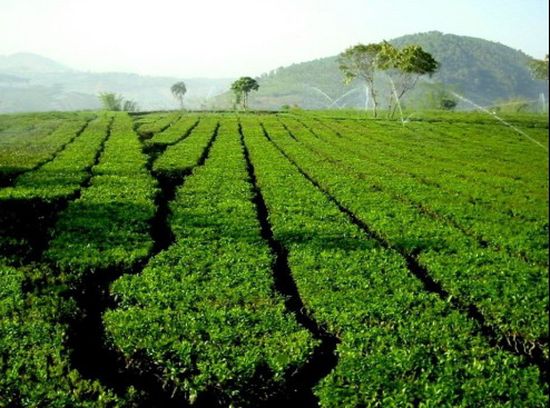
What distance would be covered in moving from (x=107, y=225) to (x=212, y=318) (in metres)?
9.29

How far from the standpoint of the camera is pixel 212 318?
1180cm

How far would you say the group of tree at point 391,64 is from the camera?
63312 mm

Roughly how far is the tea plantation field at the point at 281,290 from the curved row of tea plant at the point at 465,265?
0.20ft

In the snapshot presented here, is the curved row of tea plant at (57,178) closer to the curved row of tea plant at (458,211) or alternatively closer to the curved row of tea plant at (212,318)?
the curved row of tea plant at (212,318)

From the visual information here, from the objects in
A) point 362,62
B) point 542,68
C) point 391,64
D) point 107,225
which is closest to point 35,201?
point 107,225

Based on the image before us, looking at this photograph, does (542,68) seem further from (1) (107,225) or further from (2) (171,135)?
(1) (107,225)

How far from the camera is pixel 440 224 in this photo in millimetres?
19500

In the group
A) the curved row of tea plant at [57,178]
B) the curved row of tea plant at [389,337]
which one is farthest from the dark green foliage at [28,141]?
the curved row of tea plant at [389,337]

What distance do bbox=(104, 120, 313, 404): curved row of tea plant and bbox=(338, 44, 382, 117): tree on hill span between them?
64.4 m

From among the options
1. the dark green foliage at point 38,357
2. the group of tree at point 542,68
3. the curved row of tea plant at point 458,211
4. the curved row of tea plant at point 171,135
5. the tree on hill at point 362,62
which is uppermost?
the tree on hill at point 362,62

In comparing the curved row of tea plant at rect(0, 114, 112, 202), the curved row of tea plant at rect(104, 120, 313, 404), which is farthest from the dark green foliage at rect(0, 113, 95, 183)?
the curved row of tea plant at rect(104, 120, 313, 404)

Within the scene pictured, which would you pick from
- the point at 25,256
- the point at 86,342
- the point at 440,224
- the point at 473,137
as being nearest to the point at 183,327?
the point at 86,342

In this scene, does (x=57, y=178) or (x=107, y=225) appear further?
(x=57, y=178)

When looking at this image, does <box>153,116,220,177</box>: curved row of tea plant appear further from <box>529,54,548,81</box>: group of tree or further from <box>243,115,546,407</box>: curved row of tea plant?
<box>529,54,548,81</box>: group of tree
